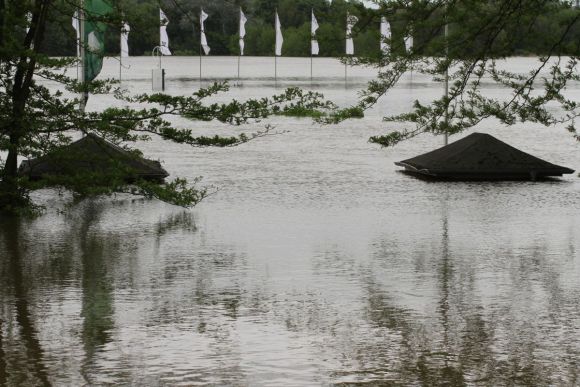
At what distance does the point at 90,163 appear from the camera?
1752cm

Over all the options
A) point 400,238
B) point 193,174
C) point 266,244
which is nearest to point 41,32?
point 266,244

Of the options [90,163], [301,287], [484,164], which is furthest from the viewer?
[484,164]

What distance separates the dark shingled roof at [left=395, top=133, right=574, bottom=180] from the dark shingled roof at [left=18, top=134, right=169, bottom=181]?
4.82 metres

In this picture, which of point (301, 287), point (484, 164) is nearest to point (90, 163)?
point (301, 287)

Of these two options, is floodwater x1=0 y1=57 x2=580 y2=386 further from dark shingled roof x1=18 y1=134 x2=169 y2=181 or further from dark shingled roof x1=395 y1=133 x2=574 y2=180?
dark shingled roof x1=18 y1=134 x2=169 y2=181

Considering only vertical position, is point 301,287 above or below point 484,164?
below

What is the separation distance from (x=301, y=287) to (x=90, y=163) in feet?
20.2

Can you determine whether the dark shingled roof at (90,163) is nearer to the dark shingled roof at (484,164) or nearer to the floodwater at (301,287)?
the floodwater at (301,287)

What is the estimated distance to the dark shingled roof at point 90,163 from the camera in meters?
15.6

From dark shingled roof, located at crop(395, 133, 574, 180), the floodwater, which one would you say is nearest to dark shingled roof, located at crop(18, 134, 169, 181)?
the floodwater

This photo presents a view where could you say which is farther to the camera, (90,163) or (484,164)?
(484,164)

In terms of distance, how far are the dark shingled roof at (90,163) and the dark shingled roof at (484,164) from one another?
190 inches

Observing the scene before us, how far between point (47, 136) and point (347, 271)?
442cm

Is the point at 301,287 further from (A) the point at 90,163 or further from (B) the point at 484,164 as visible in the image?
(B) the point at 484,164
